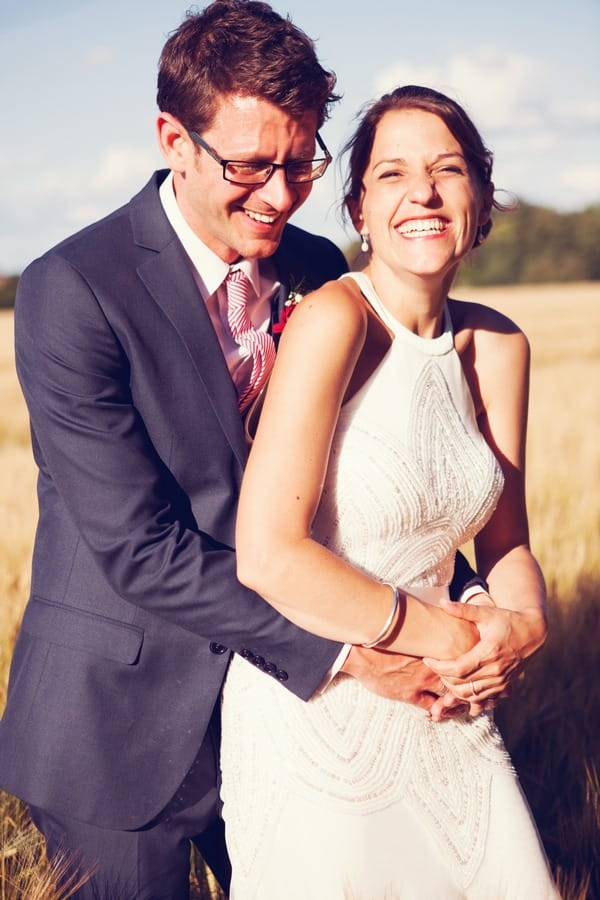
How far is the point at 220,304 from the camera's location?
2975 mm

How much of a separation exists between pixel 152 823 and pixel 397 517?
1075mm

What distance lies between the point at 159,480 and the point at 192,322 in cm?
41

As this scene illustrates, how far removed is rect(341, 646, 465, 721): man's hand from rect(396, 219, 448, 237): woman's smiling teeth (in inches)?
37.8

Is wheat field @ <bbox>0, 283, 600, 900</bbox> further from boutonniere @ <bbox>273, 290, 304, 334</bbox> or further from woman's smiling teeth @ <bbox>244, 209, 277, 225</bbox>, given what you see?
woman's smiling teeth @ <bbox>244, 209, 277, 225</bbox>

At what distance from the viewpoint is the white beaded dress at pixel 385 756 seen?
Result: 235cm

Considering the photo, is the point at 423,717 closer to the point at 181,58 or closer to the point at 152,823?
the point at 152,823

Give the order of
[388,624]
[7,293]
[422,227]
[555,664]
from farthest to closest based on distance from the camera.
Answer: [7,293]
[555,664]
[422,227]
[388,624]

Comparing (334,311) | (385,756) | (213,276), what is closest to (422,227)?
(334,311)

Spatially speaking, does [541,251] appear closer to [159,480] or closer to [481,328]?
[481,328]

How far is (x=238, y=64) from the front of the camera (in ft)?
9.25

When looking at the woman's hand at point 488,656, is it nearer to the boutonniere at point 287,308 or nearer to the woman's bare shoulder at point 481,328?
the woman's bare shoulder at point 481,328

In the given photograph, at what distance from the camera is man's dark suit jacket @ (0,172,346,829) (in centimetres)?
252

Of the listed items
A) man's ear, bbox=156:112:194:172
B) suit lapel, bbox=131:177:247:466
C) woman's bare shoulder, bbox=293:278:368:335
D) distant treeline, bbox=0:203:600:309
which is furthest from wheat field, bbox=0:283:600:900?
distant treeline, bbox=0:203:600:309

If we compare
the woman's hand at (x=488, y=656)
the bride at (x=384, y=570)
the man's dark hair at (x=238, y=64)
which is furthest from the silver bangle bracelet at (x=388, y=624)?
the man's dark hair at (x=238, y=64)
